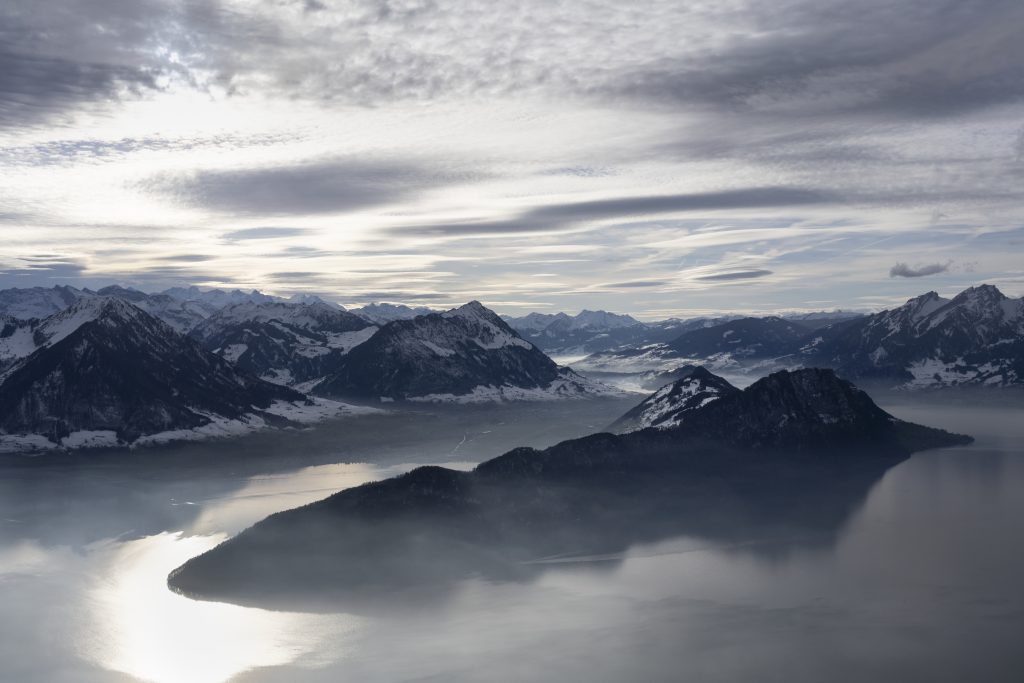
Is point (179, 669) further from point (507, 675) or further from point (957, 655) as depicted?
point (957, 655)

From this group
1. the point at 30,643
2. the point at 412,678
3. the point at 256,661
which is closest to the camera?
the point at 412,678

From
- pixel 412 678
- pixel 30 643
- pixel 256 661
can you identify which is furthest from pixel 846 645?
pixel 30 643

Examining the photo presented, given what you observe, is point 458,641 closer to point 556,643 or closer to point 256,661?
point 556,643

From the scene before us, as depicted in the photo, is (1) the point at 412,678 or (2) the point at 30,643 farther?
(2) the point at 30,643

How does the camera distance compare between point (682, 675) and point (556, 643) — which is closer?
point (682, 675)

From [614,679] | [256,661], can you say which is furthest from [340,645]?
[614,679]

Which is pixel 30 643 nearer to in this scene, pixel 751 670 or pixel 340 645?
pixel 340 645

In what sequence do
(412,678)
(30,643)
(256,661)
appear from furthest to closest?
(30,643) < (256,661) < (412,678)

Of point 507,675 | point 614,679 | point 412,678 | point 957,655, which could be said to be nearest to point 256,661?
point 412,678
